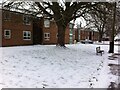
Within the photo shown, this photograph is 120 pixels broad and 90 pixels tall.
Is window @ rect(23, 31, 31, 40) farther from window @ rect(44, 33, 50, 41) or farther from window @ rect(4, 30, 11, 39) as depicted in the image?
window @ rect(44, 33, 50, 41)

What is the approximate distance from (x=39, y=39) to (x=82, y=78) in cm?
3099

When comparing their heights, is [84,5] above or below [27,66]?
above

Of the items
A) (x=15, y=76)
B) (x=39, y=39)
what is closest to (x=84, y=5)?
(x=15, y=76)

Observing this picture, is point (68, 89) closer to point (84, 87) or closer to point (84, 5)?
point (84, 87)

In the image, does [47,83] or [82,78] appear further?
[82,78]

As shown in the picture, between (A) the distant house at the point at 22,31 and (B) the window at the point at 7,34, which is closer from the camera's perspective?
(A) the distant house at the point at 22,31

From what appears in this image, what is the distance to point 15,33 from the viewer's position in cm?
3562

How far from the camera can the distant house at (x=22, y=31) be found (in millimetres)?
33031

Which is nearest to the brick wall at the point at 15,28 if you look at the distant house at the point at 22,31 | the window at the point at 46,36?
the distant house at the point at 22,31

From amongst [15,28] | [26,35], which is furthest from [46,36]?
[15,28]

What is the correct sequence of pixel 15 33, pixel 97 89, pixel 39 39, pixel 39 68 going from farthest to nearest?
pixel 39 39 → pixel 15 33 → pixel 39 68 → pixel 97 89

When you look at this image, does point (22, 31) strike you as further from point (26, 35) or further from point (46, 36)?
point (46, 36)

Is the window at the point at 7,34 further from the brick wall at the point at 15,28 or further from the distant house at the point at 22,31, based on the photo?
the brick wall at the point at 15,28

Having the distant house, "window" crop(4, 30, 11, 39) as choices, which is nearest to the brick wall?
the distant house
